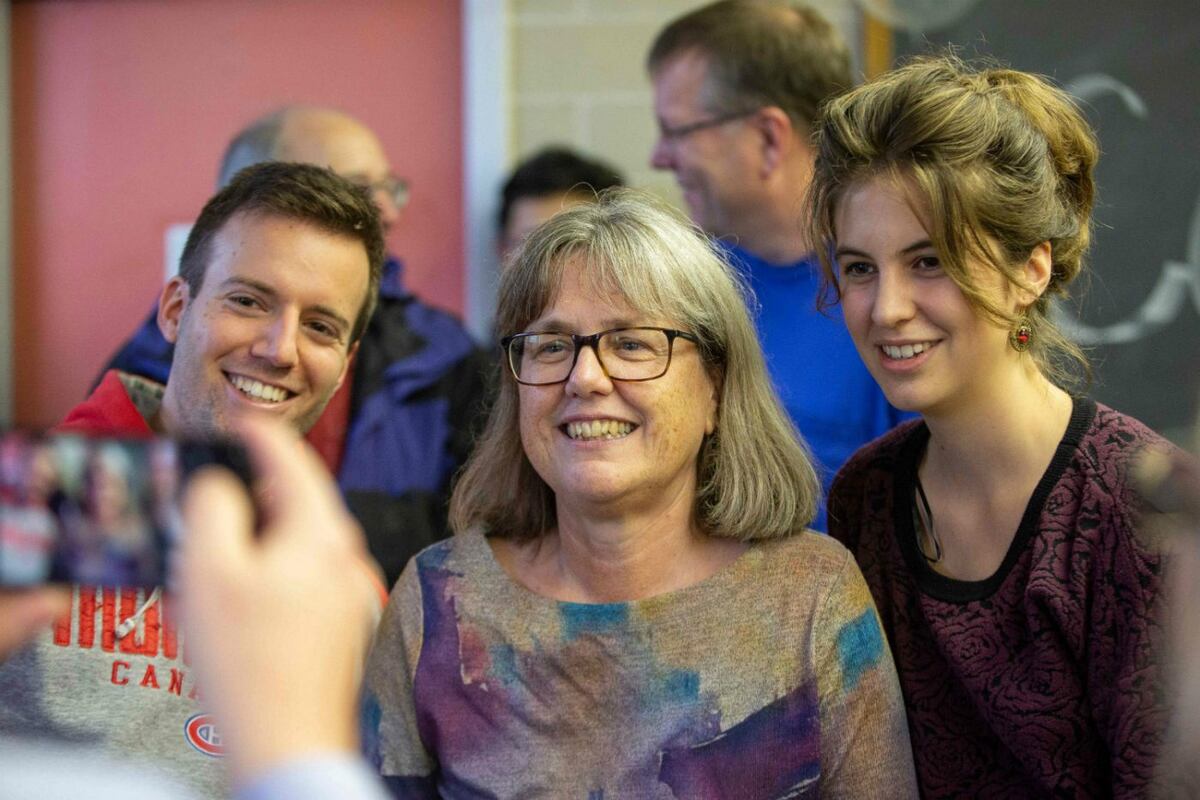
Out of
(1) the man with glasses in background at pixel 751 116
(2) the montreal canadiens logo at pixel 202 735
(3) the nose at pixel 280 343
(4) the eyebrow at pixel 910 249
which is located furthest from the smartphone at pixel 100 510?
(1) the man with glasses in background at pixel 751 116

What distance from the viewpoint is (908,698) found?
1799 millimetres

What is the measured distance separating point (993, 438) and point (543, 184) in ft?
5.23

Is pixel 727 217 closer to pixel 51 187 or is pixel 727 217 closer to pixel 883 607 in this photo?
pixel 883 607

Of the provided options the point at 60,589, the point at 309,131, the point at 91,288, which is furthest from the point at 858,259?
the point at 91,288

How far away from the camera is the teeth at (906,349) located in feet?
5.71

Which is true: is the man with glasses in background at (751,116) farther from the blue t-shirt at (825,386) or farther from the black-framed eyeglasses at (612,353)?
the black-framed eyeglasses at (612,353)

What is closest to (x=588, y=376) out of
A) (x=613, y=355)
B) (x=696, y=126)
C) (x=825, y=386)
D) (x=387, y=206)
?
(x=613, y=355)

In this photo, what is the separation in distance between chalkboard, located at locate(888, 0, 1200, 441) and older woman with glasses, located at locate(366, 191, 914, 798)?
1.49m

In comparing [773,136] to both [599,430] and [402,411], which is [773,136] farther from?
[599,430]

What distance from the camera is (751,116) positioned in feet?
8.84

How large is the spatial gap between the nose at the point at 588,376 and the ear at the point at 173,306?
67 centimetres

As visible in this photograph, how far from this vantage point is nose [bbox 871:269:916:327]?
1.71 m

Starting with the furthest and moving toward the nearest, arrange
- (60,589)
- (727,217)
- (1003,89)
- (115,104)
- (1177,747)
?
(115,104) → (727,217) → (1003,89) → (1177,747) → (60,589)

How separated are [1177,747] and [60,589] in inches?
36.9
